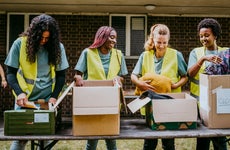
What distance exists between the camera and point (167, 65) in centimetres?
285

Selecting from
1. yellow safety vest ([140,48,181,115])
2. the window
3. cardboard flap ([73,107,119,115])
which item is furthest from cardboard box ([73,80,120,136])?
the window

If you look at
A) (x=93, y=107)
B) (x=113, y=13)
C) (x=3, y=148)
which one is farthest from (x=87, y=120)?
(x=113, y=13)

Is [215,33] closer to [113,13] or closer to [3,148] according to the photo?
[3,148]

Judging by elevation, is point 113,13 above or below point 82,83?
above

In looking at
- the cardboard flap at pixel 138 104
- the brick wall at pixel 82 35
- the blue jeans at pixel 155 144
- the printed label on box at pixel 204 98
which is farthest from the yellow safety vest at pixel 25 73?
the brick wall at pixel 82 35

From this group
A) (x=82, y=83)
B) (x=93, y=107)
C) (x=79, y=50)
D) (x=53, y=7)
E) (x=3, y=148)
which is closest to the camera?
(x=93, y=107)

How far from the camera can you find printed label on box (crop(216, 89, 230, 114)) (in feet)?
8.02

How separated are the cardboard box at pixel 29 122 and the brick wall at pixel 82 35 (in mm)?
5279

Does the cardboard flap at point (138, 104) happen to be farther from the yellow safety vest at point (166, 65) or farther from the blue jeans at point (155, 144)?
the blue jeans at point (155, 144)

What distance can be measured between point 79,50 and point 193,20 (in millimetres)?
2840

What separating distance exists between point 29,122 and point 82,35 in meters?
5.59

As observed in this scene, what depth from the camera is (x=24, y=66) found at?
2498mm

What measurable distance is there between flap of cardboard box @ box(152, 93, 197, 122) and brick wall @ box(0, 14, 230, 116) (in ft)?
17.5

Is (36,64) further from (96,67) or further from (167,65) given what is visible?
(167,65)
